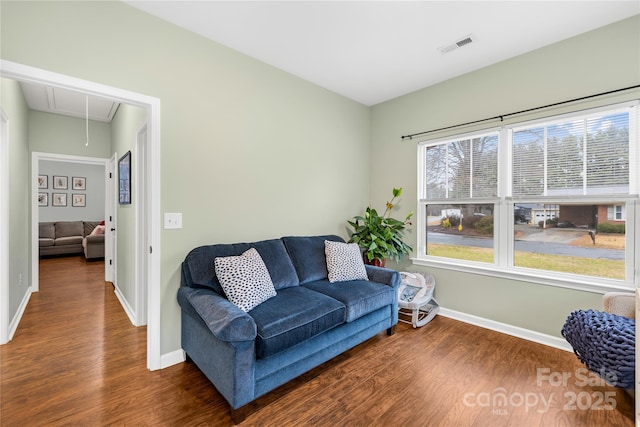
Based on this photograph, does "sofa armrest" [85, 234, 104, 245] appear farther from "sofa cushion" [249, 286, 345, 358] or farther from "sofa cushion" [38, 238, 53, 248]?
"sofa cushion" [249, 286, 345, 358]

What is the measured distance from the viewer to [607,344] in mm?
1626

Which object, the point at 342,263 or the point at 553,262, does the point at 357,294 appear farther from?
the point at 553,262

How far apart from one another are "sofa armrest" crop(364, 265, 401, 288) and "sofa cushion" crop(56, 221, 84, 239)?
26.4 feet

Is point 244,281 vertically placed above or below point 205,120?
below

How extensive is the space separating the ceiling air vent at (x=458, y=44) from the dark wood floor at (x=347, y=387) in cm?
276

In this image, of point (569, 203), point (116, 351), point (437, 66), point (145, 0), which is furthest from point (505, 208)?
point (116, 351)

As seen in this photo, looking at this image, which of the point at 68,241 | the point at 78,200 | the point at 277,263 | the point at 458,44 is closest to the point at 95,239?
the point at 68,241

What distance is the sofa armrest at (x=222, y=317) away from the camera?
5.17 feet

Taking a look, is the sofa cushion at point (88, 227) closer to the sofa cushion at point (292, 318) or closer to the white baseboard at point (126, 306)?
the white baseboard at point (126, 306)

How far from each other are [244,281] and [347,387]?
1.05 metres

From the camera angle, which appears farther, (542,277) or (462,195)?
(462,195)

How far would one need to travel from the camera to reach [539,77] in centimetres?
264

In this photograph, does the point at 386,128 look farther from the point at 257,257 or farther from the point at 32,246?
the point at 32,246

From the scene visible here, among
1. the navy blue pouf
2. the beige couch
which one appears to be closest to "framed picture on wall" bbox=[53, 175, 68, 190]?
the beige couch
